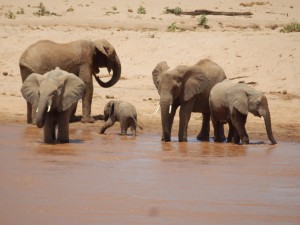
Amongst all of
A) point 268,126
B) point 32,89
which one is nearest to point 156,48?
point 268,126

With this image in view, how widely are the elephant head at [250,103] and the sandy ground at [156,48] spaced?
1.49m

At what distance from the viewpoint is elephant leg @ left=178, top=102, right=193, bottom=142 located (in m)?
17.8

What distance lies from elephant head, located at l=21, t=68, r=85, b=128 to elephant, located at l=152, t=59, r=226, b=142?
4.76 ft

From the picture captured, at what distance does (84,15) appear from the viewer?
1420 inches

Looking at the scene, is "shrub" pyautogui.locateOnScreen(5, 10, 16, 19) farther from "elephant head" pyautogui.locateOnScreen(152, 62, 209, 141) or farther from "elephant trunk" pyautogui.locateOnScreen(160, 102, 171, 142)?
"elephant trunk" pyautogui.locateOnScreen(160, 102, 171, 142)

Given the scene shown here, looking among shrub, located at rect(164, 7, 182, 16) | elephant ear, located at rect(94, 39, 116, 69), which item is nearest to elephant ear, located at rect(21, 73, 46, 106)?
elephant ear, located at rect(94, 39, 116, 69)

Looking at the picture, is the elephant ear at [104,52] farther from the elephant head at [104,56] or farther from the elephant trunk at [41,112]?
the elephant trunk at [41,112]

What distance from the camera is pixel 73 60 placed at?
20.6 meters

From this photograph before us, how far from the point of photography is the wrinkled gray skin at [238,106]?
17.5 meters

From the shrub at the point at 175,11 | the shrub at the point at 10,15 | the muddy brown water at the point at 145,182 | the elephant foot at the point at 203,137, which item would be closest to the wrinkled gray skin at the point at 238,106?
the muddy brown water at the point at 145,182

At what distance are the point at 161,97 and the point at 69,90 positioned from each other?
1.65 meters

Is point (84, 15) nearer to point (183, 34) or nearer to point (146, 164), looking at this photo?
point (183, 34)

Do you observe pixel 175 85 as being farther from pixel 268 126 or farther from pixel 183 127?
→ pixel 268 126

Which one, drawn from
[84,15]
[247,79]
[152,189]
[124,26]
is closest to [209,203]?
[152,189]
